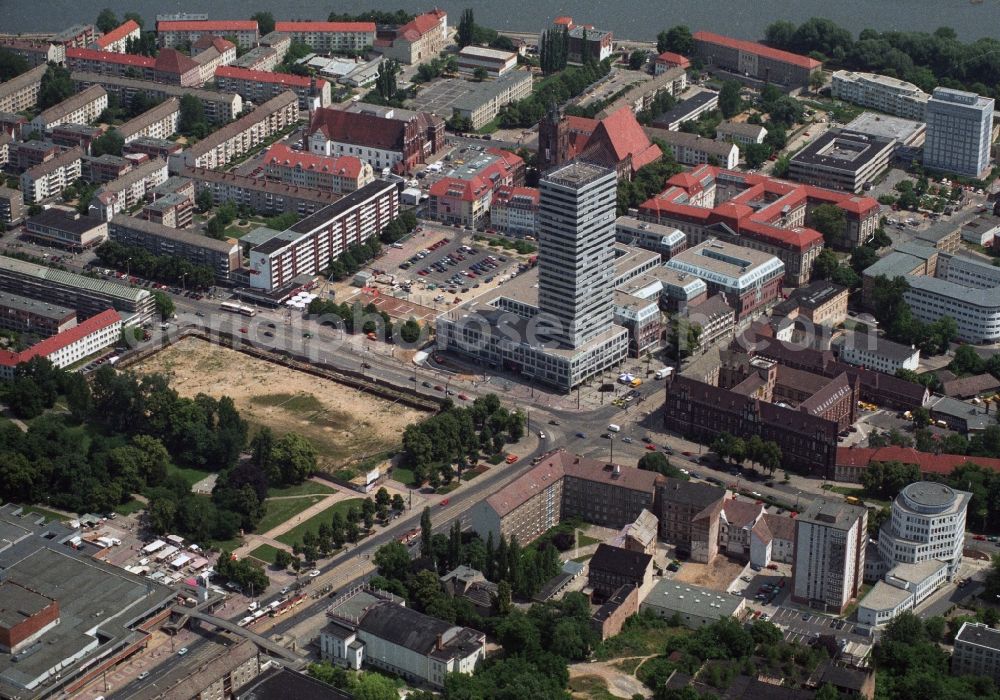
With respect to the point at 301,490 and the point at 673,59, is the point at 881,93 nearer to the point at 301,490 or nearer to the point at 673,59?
the point at 673,59

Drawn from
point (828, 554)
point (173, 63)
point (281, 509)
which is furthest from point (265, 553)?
point (173, 63)

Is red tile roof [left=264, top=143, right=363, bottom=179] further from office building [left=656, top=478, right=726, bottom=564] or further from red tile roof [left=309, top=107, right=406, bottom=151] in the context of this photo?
office building [left=656, top=478, right=726, bottom=564]

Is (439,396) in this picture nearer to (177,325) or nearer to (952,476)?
(177,325)

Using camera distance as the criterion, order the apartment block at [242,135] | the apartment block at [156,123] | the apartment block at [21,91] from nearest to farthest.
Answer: the apartment block at [242,135]
the apartment block at [156,123]
the apartment block at [21,91]

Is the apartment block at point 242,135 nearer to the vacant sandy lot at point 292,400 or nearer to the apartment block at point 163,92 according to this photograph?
the apartment block at point 163,92

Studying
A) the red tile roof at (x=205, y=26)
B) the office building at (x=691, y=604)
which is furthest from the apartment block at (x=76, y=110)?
the office building at (x=691, y=604)

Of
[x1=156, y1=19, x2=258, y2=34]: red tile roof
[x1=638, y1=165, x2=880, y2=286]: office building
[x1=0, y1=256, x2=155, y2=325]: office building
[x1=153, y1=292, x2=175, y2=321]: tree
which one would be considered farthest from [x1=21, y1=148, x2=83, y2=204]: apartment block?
[x1=638, y1=165, x2=880, y2=286]: office building
